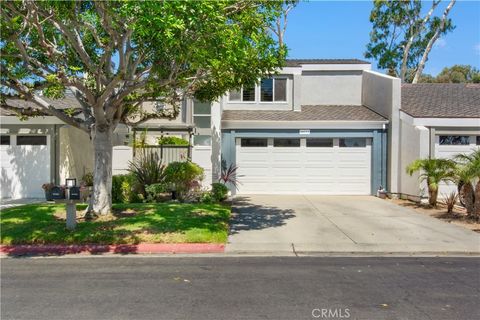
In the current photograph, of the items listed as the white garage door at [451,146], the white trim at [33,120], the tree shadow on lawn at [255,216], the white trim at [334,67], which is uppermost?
the white trim at [334,67]

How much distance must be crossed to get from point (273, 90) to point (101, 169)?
427 inches

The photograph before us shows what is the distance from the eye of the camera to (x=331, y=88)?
71.7ft

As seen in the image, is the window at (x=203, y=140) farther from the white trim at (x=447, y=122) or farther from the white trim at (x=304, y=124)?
the white trim at (x=447, y=122)

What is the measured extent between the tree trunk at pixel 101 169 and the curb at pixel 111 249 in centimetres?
219

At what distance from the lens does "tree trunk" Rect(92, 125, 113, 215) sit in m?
11.7

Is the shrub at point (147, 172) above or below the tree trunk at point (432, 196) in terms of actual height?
above

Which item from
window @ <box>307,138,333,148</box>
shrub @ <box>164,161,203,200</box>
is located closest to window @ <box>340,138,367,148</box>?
window @ <box>307,138,333,148</box>

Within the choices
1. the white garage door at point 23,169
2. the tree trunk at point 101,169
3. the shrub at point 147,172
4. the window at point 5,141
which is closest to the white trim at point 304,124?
the shrub at point 147,172

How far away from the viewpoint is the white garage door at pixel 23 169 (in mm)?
16422

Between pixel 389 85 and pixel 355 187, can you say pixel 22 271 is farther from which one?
pixel 389 85

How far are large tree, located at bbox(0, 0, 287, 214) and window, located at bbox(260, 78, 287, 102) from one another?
7502 mm

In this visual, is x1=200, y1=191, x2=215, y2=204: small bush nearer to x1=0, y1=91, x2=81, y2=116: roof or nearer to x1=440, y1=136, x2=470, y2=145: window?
x1=0, y1=91, x2=81, y2=116: roof

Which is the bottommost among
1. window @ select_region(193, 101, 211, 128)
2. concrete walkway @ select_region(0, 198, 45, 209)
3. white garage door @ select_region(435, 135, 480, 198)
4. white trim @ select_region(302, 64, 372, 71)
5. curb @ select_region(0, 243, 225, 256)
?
curb @ select_region(0, 243, 225, 256)

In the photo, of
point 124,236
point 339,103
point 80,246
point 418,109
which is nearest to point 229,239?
point 124,236
